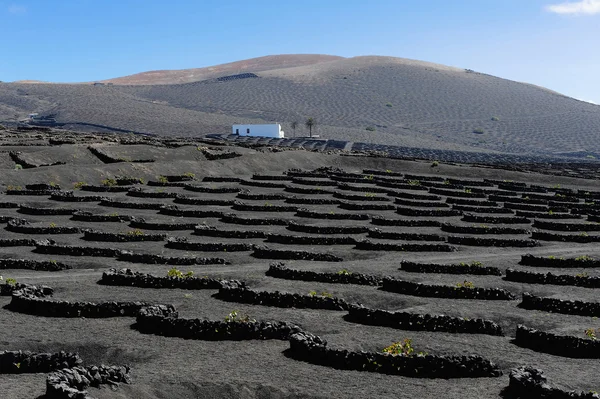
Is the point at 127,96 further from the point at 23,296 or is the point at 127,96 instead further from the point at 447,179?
the point at 23,296

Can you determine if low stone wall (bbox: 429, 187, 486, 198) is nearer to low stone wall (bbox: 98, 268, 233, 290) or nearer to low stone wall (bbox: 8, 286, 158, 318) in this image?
low stone wall (bbox: 98, 268, 233, 290)

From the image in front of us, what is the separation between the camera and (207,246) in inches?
1468

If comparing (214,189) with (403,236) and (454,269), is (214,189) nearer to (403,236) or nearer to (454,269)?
(403,236)

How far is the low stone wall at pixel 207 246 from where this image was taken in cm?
3731

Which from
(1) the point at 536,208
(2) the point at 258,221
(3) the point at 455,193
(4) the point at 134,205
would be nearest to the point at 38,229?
(4) the point at 134,205

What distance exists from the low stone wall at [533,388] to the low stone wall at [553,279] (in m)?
14.4

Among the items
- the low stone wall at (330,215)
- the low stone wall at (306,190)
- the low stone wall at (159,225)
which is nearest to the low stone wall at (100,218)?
the low stone wall at (159,225)

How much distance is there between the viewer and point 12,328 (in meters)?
22.2

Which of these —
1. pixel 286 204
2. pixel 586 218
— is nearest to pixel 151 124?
pixel 286 204

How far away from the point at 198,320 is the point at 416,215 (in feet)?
108

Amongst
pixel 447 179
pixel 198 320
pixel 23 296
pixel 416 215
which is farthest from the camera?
pixel 447 179

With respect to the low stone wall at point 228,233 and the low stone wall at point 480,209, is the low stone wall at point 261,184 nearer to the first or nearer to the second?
the low stone wall at point 480,209

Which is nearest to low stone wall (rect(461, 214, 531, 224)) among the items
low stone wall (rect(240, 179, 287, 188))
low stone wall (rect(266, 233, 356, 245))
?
low stone wall (rect(266, 233, 356, 245))

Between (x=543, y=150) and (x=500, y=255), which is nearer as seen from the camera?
(x=500, y=255)
